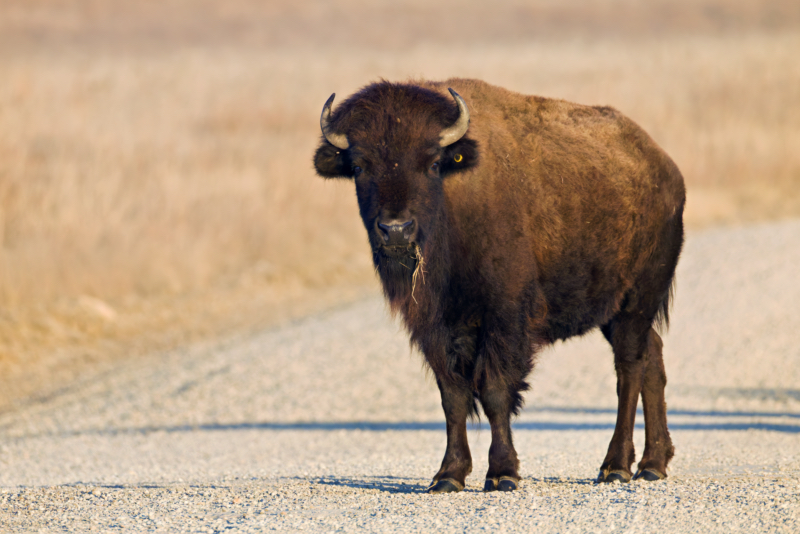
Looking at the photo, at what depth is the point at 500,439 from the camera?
698 cm

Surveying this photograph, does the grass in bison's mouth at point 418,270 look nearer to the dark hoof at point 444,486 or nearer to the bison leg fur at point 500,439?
the bison leg fur at point 500,439

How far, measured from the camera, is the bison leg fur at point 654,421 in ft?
25.6

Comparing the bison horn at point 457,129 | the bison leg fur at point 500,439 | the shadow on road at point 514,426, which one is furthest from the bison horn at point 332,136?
the shadow on road at point 514,426

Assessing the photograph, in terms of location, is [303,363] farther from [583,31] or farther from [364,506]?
[583,31]

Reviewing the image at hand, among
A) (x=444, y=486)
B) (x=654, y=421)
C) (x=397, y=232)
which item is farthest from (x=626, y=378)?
(x=397, y=232)

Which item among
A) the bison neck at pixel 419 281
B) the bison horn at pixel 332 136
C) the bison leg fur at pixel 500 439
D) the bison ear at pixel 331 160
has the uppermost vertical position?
the bison horn at pixel 332 136

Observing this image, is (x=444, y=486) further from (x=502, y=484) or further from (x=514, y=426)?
(x=514, y=426)

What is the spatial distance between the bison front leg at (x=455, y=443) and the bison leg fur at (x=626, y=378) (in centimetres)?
113

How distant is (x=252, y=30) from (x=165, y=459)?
308 ft

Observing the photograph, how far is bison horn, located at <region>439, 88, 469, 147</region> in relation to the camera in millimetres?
7035

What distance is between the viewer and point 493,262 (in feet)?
23.5

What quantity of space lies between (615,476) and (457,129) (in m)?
2.75

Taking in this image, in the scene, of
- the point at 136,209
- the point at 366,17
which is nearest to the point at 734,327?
the point at 136,209

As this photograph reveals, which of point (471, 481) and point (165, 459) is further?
point (165, 459)
